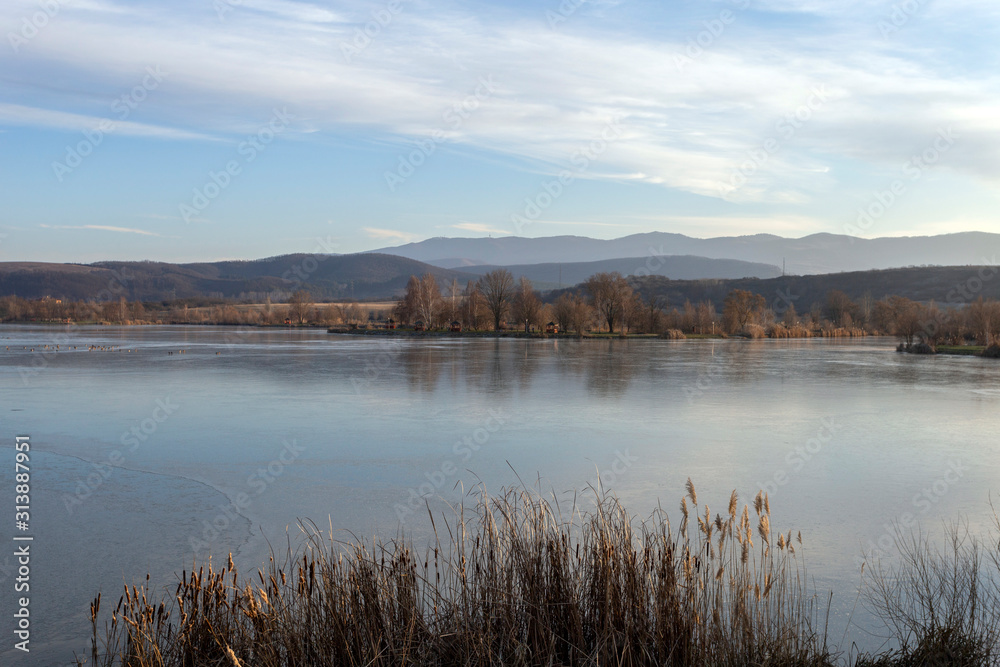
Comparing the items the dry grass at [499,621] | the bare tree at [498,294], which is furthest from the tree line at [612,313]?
the dry grass at [499,621]

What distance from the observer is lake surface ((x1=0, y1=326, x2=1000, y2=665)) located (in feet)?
17.9

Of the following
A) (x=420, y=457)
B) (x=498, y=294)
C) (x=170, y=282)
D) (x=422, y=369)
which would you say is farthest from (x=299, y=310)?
(x=170, y=282)

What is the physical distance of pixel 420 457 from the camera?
870cm

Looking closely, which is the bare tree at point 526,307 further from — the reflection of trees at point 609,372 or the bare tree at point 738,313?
the reflection of trees at point 609,372

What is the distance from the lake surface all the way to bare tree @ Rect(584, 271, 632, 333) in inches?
1368

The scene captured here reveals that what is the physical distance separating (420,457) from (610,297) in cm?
4590

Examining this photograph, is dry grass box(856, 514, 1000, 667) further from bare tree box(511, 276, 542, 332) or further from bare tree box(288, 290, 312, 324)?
bare tree box(288, 290, 312, 324)

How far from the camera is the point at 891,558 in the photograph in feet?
16.8

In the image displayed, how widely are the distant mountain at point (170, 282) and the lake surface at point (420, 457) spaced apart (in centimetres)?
13344

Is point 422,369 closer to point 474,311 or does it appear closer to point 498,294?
point 474,311

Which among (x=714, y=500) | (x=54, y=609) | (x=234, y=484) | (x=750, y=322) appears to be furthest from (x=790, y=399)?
(x=750, y=322)

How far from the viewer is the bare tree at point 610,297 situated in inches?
2090

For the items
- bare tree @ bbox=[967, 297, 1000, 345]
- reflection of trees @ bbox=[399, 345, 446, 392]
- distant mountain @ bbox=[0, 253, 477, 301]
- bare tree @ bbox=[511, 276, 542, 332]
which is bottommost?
reflection of trees @ bbox=[399, 345, 446, 392]

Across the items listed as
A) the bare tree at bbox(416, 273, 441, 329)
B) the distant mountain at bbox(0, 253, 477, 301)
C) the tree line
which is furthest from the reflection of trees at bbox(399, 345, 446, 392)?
the distant mountain at bbox(0, 253, 477, 301)
